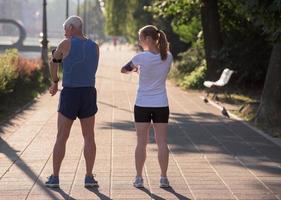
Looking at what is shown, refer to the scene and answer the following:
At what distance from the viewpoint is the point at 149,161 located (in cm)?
819

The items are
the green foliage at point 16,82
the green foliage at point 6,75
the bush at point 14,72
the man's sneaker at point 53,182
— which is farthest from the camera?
the bush at point 14,72

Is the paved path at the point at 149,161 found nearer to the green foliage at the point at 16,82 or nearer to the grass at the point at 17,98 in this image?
the grass at the point at 17,98

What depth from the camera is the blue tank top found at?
6453 mm

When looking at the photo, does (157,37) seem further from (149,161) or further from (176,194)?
(149,161)

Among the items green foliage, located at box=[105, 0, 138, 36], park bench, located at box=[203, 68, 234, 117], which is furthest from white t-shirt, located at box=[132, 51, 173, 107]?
green foliage, located at box=[105, 0, 138, 36]

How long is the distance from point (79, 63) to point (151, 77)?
75 centimetres

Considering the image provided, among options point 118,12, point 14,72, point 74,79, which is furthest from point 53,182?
point 118,12

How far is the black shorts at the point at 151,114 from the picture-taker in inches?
259

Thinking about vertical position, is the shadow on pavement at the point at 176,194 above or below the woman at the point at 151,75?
below

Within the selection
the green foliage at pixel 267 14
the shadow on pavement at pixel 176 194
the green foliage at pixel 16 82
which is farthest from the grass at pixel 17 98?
the shadow on pavement at pixel 176 194

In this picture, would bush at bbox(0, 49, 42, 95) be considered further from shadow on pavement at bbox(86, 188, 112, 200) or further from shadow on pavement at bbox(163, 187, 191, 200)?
shadow on pavement at bbox(163, 187, 191, 200)

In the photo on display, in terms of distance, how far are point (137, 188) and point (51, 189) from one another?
0.90 m

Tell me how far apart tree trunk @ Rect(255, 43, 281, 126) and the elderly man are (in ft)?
18.6

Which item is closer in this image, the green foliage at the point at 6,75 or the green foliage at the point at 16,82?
the green foliage at the point at 6,75
